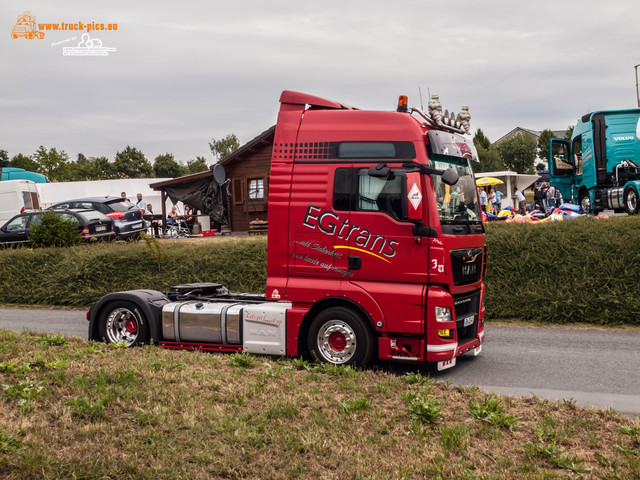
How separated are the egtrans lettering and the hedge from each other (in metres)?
5.72

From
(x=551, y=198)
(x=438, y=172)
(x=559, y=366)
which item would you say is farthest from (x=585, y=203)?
(x=438, y=172)

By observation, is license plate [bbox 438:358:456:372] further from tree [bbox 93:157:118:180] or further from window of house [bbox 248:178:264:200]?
tree [bbox 93:157:118:180]

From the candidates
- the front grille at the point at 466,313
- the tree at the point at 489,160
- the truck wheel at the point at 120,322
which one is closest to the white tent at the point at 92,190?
the truck wheel at the point at 120,322

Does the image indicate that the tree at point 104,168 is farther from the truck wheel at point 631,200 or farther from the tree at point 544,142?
the truck wheel at point 631,200

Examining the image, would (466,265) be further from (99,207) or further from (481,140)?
(481,140)

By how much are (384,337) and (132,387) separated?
3.02 m

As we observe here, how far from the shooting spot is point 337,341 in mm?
7855

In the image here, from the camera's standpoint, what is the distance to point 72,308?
16.1m

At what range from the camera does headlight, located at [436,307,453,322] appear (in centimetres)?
748

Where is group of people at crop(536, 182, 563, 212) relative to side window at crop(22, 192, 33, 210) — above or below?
below

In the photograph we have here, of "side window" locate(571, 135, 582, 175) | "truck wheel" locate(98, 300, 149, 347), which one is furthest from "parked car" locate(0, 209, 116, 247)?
"side window" locate(571, 135, 582, 175)

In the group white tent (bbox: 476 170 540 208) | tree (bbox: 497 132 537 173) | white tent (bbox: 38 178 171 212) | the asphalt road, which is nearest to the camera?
the asphalt road

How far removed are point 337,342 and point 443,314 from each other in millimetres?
1339

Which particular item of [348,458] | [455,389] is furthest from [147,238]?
[348,458]
